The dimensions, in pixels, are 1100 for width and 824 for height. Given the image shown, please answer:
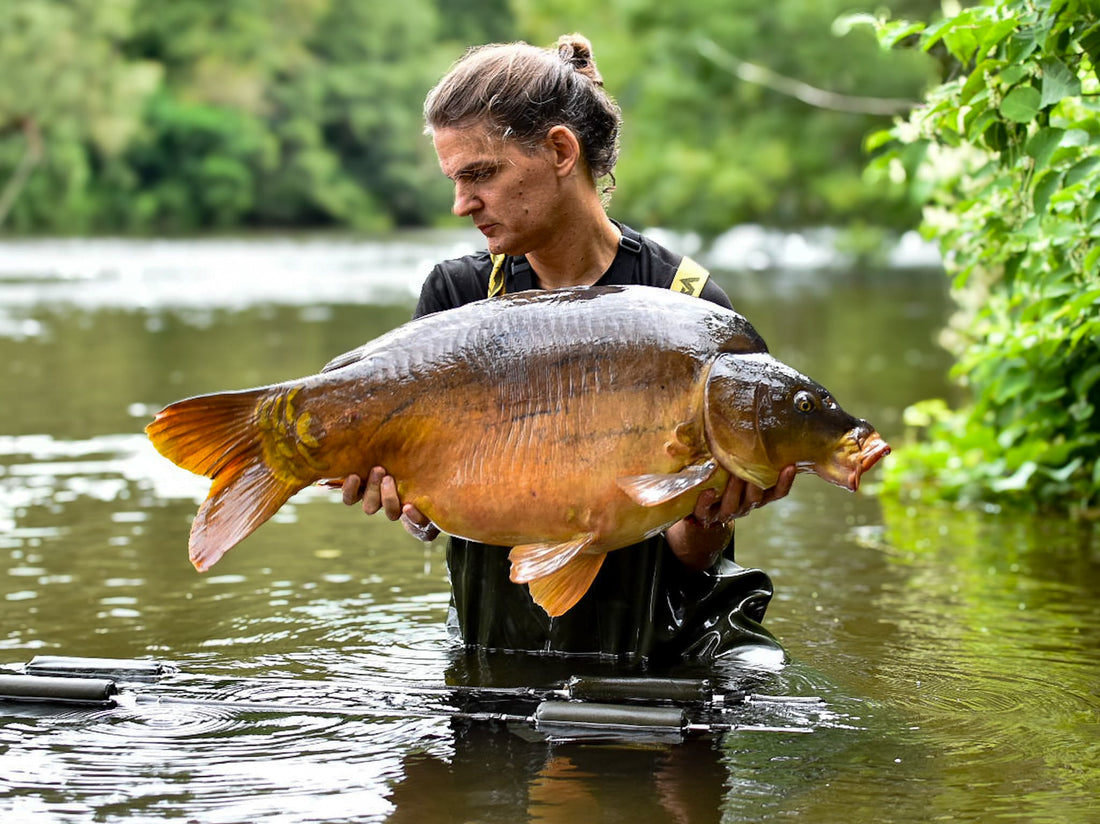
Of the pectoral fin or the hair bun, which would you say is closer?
the pectoral fin

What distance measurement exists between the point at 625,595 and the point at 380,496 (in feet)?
3.02

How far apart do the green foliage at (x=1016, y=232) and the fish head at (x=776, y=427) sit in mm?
1748

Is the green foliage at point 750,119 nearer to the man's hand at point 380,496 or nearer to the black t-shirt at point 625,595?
the black t-shirt at point 625,595

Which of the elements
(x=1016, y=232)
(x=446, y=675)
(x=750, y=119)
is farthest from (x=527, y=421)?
(x=750, y=119)

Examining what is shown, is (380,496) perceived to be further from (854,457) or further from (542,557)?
(854,457)

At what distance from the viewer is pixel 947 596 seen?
630cm

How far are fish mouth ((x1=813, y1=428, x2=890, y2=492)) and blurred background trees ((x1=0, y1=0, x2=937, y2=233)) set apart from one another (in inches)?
664

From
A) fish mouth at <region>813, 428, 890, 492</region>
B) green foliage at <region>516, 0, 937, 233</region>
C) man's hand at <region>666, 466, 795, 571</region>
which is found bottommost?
man's hand at <region>666, 466, 795, 571</region>

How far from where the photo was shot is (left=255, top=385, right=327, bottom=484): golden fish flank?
4129mm

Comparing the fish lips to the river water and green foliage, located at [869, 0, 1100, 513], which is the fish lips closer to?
the river water

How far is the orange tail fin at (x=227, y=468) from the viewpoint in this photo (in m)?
4.09

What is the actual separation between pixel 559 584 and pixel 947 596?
8.63 feet

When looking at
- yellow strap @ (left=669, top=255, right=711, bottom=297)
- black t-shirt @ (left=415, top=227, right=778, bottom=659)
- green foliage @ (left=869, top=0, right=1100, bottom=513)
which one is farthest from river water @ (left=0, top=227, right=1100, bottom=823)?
yellow strap @ (left=669, top=255, right=711, bottom=297)

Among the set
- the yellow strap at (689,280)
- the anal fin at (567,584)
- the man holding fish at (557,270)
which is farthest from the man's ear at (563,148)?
the anal fin at (567,584)
